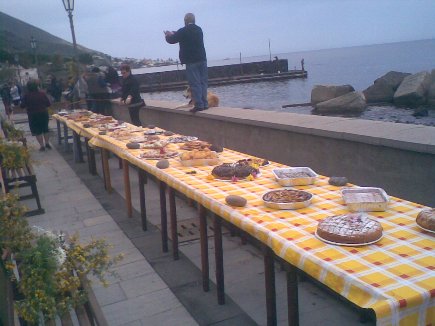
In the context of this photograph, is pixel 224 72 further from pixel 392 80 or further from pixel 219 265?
pixel 219 265

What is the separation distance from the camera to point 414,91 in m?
18.5

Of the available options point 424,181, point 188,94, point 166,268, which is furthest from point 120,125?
point 424,181

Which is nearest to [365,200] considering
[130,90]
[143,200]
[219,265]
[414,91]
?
[219,265]

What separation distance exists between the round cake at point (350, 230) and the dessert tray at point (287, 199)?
0.35 m

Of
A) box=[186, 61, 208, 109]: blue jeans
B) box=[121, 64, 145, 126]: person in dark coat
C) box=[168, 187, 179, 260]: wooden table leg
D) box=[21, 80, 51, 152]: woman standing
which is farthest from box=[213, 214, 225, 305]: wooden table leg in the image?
box=[21, 80, 51, 152]: woman standing

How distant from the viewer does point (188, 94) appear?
9727 mm

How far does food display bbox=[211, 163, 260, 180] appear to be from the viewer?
3.57 m

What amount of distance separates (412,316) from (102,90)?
12.4 m

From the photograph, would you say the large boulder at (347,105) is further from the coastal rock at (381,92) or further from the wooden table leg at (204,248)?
the wooden table leg at (204,248)

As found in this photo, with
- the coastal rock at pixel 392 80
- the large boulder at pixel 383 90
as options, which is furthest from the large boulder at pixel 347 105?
the coastal rock at pixel 392 80

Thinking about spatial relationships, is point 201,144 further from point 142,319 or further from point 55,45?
point 55,45

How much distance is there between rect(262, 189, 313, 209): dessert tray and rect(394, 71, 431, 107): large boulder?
→ 16457 millimetres

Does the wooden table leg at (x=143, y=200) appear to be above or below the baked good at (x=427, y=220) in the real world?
below

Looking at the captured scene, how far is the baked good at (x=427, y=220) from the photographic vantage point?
7.35ft
